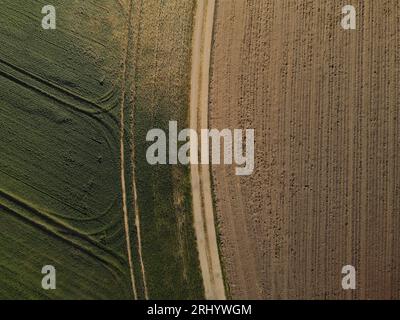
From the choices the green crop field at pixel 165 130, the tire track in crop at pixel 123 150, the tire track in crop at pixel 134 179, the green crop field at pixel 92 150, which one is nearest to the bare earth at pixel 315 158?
the green crop field at pixel 165 130

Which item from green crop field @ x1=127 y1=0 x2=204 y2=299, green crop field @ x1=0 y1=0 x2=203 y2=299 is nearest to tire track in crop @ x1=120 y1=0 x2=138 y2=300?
green crop field @ x1=0 y1=0 x2=203 y2=299

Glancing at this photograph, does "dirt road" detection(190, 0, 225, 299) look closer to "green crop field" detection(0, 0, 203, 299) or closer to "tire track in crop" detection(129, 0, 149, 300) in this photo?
"green crop field" detection(0, 0, 203, 299)

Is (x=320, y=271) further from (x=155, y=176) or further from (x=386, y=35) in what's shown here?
(x=386, y=35)

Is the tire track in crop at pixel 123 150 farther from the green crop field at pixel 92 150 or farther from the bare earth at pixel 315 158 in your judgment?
the bare earth at pixel 315 158

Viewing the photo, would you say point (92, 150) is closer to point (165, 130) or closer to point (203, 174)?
point (165, 130)

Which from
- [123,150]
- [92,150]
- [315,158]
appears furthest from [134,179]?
[315,158]
